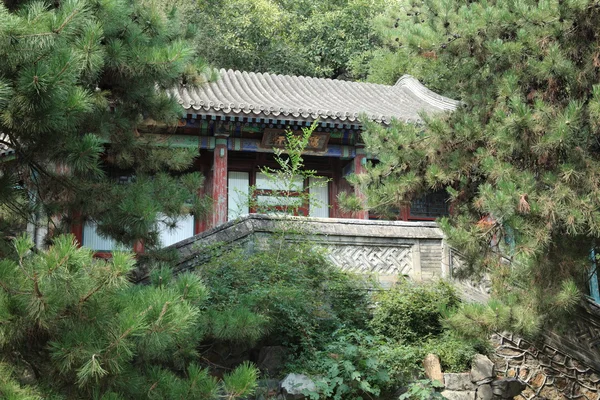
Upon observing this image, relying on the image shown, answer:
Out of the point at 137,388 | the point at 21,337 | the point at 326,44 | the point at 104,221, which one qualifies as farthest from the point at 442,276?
the point at 326,44

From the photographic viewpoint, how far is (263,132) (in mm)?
11023

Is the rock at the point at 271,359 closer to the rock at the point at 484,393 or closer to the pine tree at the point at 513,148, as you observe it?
the pine tree at the point at 513,148

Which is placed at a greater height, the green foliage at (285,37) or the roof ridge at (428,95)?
the green foliage at (285,37)

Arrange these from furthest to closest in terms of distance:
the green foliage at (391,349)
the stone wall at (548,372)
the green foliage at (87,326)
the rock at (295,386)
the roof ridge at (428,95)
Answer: the roof ridge at (428,95) < the stone wall at (548,372) < the green foliage at (391,349) < the rock at (295,386) < the green foliage at (87,326)

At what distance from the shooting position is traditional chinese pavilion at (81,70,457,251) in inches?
404

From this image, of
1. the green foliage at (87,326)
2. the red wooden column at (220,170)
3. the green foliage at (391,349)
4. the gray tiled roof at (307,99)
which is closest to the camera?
the green foliage at (87,326)

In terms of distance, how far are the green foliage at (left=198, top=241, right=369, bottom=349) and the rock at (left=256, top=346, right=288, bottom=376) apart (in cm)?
9

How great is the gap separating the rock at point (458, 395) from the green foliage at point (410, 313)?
26.4 inches

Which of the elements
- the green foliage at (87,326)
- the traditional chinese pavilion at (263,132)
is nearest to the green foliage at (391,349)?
the green foliage at (87,326)

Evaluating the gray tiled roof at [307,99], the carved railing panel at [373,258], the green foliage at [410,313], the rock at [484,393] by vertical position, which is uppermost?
the gray tiled roof at [307,99]

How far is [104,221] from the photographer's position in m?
5.02

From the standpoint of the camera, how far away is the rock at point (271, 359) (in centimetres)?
605

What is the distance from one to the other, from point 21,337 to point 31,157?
161 cm

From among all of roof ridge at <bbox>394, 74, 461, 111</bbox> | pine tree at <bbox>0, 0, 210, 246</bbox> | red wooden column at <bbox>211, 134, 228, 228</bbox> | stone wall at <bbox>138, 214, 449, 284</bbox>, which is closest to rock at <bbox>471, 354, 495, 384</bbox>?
stone wall at <bbox>138, 214, 449, 284</bbox>
